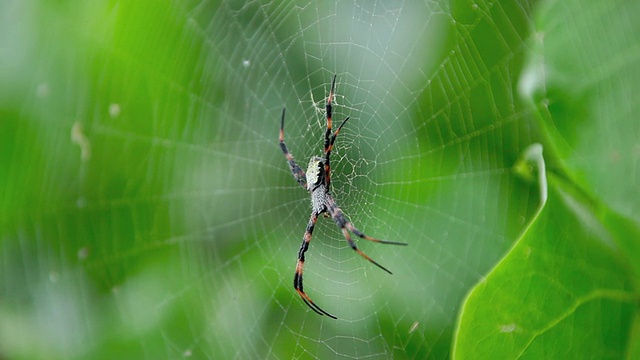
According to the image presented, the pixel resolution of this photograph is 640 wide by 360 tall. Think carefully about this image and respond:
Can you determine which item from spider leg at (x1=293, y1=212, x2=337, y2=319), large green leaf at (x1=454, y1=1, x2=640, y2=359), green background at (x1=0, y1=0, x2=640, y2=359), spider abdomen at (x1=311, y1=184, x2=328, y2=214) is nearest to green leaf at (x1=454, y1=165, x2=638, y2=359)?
large green leaf at (x1=454, y1=1, x2=640, y2=359)

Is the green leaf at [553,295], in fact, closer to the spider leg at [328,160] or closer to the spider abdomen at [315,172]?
the spider leg at [328,160]

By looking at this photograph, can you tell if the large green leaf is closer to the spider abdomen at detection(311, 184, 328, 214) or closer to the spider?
the spider

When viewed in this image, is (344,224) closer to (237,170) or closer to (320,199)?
(320,199)

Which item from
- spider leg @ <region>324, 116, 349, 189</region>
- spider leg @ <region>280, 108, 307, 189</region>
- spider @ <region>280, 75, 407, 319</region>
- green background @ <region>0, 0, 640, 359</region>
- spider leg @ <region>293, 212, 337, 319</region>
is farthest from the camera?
spider leg @ <region>280, 108, 307, 189</region>

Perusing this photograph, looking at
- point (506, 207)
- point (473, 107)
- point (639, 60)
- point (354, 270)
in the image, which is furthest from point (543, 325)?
point (354, 270)

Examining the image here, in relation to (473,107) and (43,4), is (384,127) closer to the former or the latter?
(473,107)

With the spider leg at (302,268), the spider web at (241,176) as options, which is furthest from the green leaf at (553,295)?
the spider leg at (302,268)

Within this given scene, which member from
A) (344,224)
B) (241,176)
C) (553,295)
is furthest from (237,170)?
(553,295)
